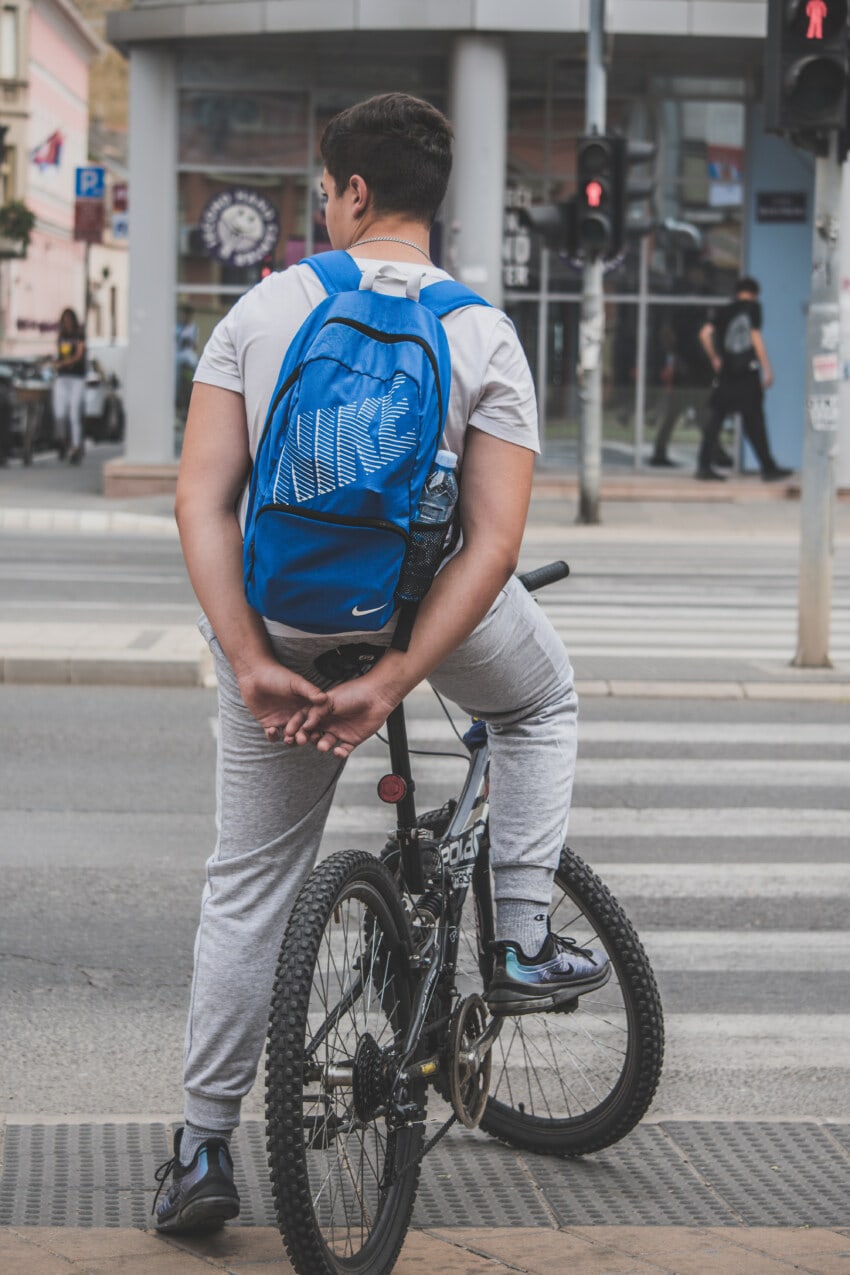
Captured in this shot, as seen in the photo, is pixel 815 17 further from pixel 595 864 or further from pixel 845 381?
pixel 845 381

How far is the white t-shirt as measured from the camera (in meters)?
3.25

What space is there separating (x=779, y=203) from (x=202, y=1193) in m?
23.4

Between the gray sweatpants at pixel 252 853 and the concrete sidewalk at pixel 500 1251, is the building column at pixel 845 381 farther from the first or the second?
the concrete sidewalk at pixel 500 1251

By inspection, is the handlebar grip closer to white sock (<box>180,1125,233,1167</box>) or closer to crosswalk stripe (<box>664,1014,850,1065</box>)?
white sock (<box>180,1125,233,1167</box>)

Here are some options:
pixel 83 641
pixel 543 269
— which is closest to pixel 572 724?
pixel 83 641

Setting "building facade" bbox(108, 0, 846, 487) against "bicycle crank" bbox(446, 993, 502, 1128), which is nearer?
"bicycle crank" bbox(446, 993, 502, 1128)

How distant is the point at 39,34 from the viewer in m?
69.5

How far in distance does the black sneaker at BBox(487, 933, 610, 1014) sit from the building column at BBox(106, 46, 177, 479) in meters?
21.3

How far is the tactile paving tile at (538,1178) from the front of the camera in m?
3.59

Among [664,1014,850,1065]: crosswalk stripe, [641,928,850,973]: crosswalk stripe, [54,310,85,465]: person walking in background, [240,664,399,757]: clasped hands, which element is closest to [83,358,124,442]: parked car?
[54,310,85,465]: person walking in background

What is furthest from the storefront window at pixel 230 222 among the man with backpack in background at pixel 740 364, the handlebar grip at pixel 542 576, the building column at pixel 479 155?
the handlebar grip at pixel 542 576

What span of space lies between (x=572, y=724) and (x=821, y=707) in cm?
651

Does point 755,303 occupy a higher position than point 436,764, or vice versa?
point 755,303

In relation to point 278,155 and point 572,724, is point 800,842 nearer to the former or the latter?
point 572,724
